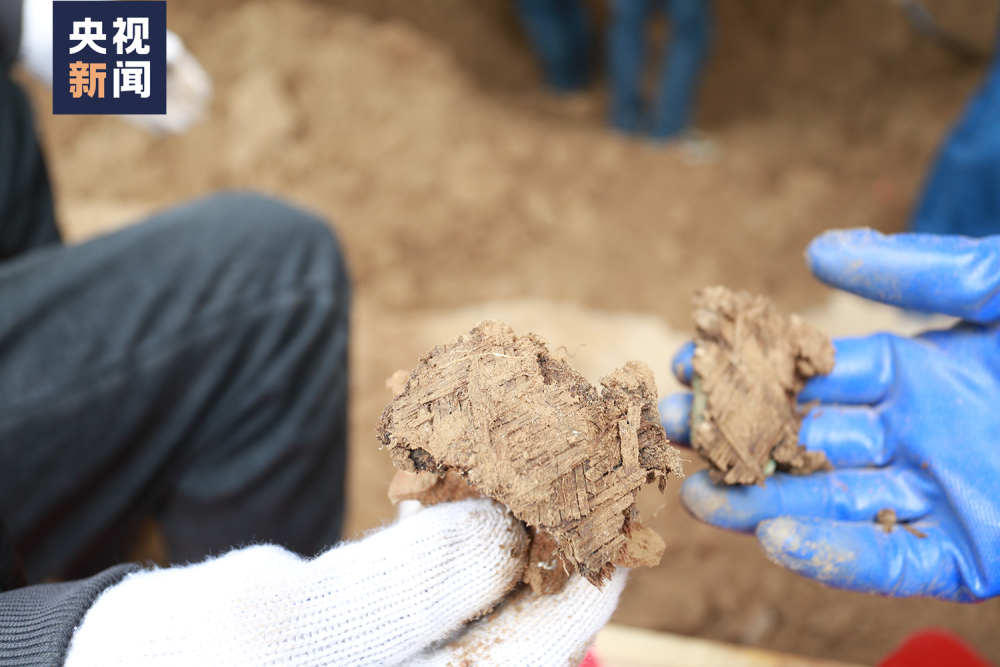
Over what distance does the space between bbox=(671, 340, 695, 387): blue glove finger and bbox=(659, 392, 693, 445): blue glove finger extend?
0.21 feet

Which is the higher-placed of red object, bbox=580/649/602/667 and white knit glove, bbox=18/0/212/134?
white knit glove, bbox=18/0/212/134

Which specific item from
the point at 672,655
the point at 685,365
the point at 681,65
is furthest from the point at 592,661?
the point at 681,65

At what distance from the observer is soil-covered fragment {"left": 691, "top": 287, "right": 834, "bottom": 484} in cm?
152

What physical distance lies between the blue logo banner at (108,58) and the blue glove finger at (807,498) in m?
2.55

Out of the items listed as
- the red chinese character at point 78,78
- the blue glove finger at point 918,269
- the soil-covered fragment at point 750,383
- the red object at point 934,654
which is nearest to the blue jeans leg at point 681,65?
the blue glove finger at point 918,269

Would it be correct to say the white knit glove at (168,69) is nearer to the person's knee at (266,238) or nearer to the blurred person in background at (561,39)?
the person's knee at (266,238)

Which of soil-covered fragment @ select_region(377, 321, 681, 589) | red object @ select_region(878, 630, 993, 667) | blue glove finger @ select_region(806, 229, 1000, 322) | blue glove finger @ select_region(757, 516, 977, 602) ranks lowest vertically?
red object @ select_region(878, 630, 993, 667)

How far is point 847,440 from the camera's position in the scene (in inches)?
65.6

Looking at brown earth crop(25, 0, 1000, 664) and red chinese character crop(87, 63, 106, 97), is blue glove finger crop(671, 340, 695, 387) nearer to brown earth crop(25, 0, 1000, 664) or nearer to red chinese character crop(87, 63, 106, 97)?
brown earth crop(25, 0, 1000, 664)

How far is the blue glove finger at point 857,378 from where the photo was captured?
5.66 ft

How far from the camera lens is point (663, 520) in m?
3.02

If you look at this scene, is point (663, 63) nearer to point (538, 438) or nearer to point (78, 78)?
point (78, 78)

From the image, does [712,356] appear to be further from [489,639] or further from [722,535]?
[722,535]

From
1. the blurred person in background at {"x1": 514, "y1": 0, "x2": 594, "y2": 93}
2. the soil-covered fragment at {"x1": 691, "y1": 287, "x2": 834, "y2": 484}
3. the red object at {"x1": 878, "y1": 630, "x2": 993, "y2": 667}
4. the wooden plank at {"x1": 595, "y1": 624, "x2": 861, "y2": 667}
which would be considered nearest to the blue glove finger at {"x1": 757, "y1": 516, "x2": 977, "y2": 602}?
the soil-covered fragment at {"x1": 691, "y1": 287, "x2": 834, "y2": 484}
